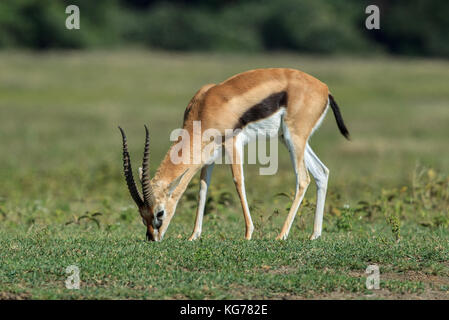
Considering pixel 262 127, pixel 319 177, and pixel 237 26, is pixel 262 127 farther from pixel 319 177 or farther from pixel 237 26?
pixel 237 26

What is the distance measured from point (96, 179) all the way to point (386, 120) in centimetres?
1419

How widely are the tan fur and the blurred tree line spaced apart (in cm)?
3611

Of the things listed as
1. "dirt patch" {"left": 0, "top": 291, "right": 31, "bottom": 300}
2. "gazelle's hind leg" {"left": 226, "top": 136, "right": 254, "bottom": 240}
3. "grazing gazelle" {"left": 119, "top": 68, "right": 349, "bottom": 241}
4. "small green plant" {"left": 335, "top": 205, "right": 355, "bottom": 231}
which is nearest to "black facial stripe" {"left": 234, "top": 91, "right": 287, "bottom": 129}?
"grazing gazelle" {"left": 119, "top": 68, "right": 349, "bottom": 241}

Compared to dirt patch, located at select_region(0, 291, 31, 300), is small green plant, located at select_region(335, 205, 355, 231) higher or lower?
lower

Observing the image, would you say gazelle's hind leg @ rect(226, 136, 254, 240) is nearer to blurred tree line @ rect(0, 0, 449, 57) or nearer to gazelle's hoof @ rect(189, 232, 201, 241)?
gazelle's hoof @ rect(189, 232, 201, 241)

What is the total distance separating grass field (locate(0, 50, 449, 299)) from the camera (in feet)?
23.5

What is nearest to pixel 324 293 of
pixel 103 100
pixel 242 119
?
pixel 242 119

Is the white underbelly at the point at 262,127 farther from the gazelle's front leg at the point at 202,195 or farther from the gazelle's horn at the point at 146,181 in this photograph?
the gazelle's horn at the point at 146,181

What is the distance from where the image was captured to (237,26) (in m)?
50.0

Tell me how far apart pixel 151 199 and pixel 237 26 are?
42.3 m

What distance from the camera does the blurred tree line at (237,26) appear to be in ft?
147

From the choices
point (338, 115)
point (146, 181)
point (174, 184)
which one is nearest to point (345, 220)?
point (338, 115)

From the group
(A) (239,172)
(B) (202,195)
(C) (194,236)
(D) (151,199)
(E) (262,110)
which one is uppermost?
(E) (262,110)
